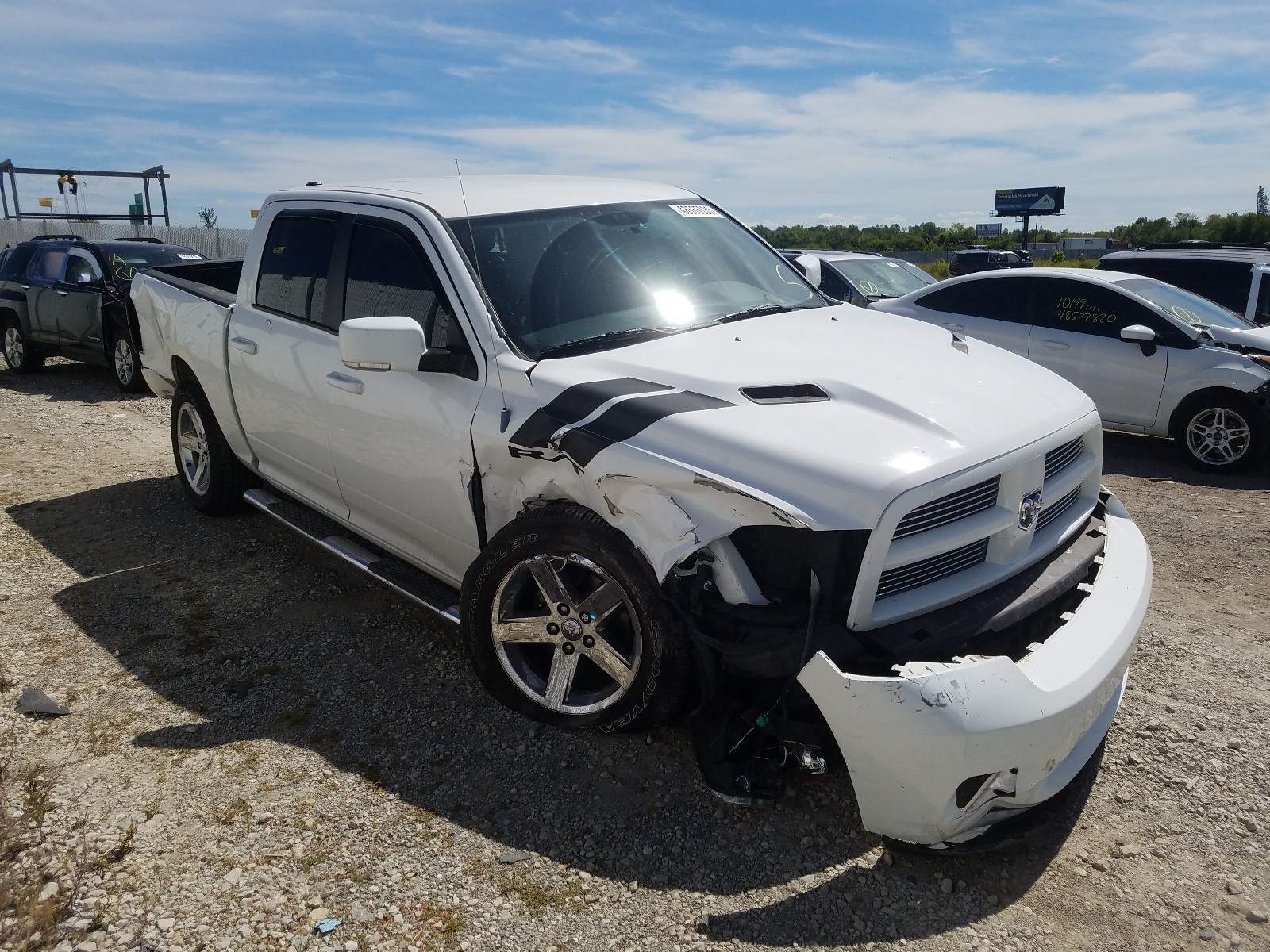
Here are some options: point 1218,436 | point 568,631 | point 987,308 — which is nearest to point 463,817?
point 568,631

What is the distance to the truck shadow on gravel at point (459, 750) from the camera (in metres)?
2.80

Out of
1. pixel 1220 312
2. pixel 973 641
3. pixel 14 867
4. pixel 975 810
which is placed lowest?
pixel 14 867

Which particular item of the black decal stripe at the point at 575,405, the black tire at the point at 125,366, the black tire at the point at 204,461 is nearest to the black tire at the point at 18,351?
the black tire at the point at 125,366

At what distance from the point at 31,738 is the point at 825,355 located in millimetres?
3248

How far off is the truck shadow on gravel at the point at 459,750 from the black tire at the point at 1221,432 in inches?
225

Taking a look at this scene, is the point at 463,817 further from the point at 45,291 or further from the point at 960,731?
the point at 45,291

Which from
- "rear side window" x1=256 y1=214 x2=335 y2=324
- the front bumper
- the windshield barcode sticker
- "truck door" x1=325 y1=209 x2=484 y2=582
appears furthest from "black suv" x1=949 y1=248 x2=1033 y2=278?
the front bumper

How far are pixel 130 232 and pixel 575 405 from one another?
29393 mm

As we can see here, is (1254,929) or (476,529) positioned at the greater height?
(476,529)

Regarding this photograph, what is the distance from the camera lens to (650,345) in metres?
3.55

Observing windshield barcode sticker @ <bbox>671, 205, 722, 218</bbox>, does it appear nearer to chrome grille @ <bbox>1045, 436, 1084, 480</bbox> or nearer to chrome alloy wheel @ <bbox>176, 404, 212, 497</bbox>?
chrome grille @ <bbox>1045, 436, 1084, 480</bbox>

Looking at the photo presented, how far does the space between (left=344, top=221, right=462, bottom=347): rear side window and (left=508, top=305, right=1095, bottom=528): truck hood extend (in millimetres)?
606

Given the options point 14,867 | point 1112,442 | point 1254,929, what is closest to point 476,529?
point 14,867

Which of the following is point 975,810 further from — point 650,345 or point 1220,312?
point 1220,312
